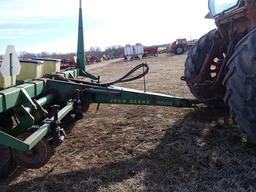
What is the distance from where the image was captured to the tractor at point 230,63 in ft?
11.7

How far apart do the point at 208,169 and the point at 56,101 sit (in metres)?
2.30

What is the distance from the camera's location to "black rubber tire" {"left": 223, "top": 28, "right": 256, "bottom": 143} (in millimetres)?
3516

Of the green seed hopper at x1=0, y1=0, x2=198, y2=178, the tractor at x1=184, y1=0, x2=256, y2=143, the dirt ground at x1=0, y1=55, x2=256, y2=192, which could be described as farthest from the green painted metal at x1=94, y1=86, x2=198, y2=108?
the tractor at x1=184, y1=0, x2=256, y2=143

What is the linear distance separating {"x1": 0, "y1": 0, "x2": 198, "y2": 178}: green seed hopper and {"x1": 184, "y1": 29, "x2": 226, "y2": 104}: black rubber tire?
16.2 inches

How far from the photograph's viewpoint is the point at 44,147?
3.81 meters

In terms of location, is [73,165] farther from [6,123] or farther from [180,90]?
[180,90]

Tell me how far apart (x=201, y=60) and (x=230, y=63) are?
208 centimetres

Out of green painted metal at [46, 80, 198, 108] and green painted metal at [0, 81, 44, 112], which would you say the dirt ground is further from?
green painted metal at [0, 81, 44, 112]

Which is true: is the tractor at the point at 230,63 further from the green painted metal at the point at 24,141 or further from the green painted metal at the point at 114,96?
the green painted metal at the point at 24,141

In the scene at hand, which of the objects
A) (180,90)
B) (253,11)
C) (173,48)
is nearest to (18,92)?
(253,11)

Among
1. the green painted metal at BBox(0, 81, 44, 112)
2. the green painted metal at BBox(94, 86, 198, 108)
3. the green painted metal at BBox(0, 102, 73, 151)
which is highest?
the green painted metal at BBox(0, 81, 44, 112)

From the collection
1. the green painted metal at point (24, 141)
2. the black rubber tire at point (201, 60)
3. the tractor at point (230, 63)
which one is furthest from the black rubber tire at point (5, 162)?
the black rubber tire at point (201, 60)

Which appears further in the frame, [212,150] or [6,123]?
[6,123]

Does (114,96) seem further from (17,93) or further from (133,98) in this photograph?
(17,93)
